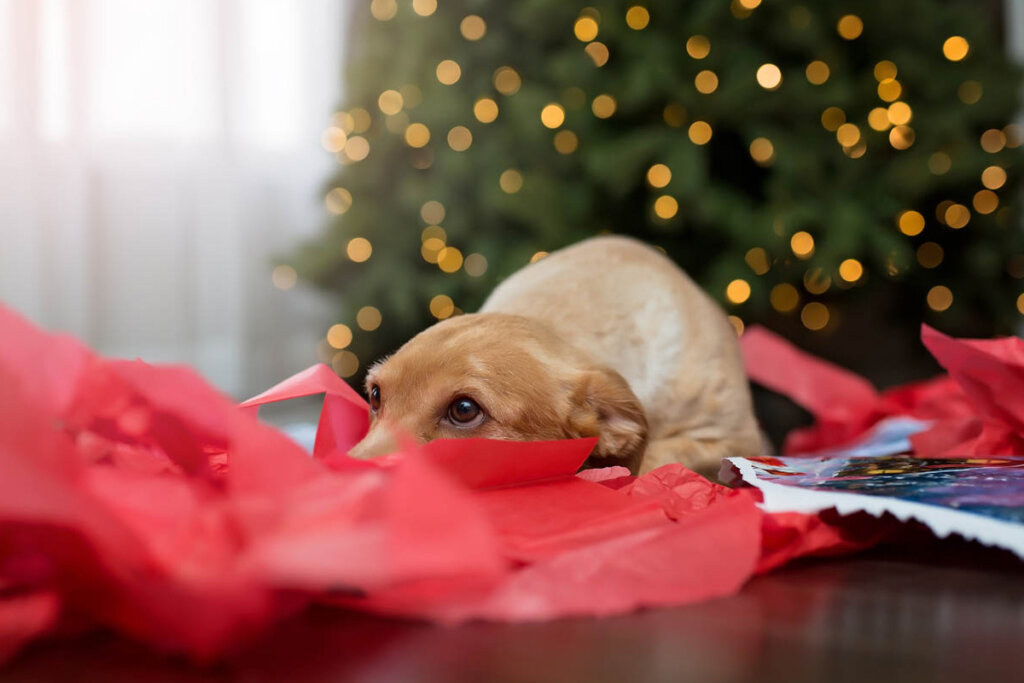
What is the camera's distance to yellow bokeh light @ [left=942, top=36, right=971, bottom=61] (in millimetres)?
3404

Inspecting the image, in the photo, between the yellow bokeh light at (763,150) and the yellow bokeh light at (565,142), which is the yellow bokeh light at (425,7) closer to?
the yellow bokeh light at (565,142)

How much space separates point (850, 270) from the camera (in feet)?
10.4

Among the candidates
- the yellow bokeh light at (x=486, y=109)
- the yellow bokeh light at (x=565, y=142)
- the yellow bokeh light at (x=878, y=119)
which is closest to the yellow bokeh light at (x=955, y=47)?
the yellow bokeh light at (x=878, y=119)

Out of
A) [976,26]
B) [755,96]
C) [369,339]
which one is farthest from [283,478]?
[976,26]

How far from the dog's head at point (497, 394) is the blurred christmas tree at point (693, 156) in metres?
1.81

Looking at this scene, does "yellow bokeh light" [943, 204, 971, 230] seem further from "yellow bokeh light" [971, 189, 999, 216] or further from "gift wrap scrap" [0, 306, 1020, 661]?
"gift wrap scrap" [0, 306, 1020, 661]

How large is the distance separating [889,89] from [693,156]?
0.97 metres

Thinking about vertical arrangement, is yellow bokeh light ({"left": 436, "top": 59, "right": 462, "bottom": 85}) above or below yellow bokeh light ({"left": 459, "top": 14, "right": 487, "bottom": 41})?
below

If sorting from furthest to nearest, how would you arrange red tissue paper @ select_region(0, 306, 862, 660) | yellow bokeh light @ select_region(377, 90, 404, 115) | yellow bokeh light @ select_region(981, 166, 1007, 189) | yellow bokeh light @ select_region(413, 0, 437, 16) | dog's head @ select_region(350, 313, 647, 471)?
yellow bokeh light @ select_region(377, 90, 404, 115)
yellow bokeh light @ select_region(413, 0, 437, 16)
yellow bokeh light @ select_region(981, 166, 1007, 189)
dog's head @ select_region(350, 313, 647, 471)
red tissue paper @ select_region(0, 306, 862, 660)

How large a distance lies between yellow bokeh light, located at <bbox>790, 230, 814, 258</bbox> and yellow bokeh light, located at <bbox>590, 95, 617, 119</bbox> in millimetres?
833

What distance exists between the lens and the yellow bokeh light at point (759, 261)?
10.4 ft

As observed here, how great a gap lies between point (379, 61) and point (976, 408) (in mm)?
3051

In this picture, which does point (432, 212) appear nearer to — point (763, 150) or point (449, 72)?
point (449, 72)

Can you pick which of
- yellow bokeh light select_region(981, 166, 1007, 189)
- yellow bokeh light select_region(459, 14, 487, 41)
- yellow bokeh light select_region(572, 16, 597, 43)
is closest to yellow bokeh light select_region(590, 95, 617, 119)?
yellow bokeh light select_region(572, 16, 597, 43)
